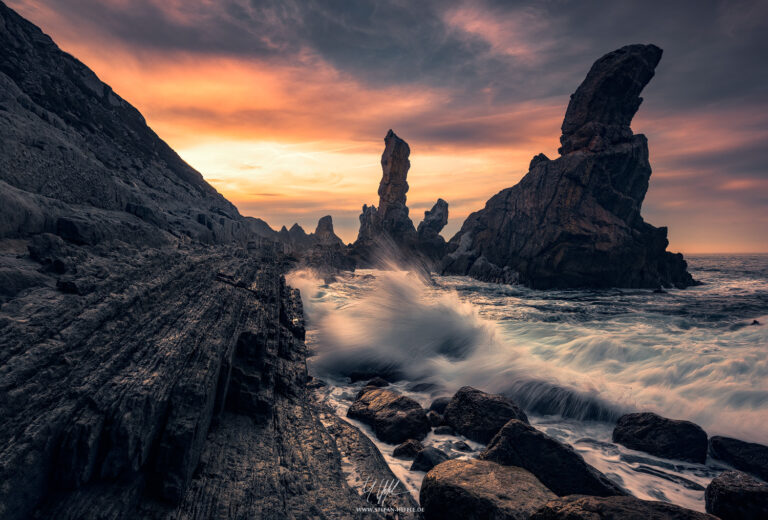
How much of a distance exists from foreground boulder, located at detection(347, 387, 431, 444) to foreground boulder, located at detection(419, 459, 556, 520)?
61.7 inches

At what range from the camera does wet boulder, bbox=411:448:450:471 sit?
4309 millimetres

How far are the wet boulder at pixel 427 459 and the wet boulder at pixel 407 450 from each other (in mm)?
278

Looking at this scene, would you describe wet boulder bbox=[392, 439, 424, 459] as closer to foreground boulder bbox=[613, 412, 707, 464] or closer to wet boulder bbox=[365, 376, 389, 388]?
wet boulder bbox=[365, 376, 389, 388]

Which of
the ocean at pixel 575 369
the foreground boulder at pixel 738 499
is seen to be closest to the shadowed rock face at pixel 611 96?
the ocean at pixel 575 369

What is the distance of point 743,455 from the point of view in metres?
5.03

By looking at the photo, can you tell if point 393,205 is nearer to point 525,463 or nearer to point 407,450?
point 407,450

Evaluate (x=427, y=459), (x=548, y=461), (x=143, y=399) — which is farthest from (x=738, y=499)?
(x=143, y=399)

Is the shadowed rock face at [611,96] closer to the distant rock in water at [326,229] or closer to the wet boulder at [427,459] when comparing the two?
the wet boulder at [427,459]

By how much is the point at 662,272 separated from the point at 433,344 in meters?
52.5

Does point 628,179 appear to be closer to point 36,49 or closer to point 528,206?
point 528,206

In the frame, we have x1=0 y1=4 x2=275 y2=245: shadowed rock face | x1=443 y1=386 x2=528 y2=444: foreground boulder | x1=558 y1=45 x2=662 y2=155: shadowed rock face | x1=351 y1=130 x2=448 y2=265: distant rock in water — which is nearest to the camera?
x1=443 y1=386 x2=528 y2=444: foreground boulder

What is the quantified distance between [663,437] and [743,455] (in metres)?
1.03

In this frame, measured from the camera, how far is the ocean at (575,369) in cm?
538

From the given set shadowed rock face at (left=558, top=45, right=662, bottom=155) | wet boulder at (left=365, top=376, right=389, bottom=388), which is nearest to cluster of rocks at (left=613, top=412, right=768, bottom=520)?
wet boulder at (left=365, top=376, right=389, bottom=388)
